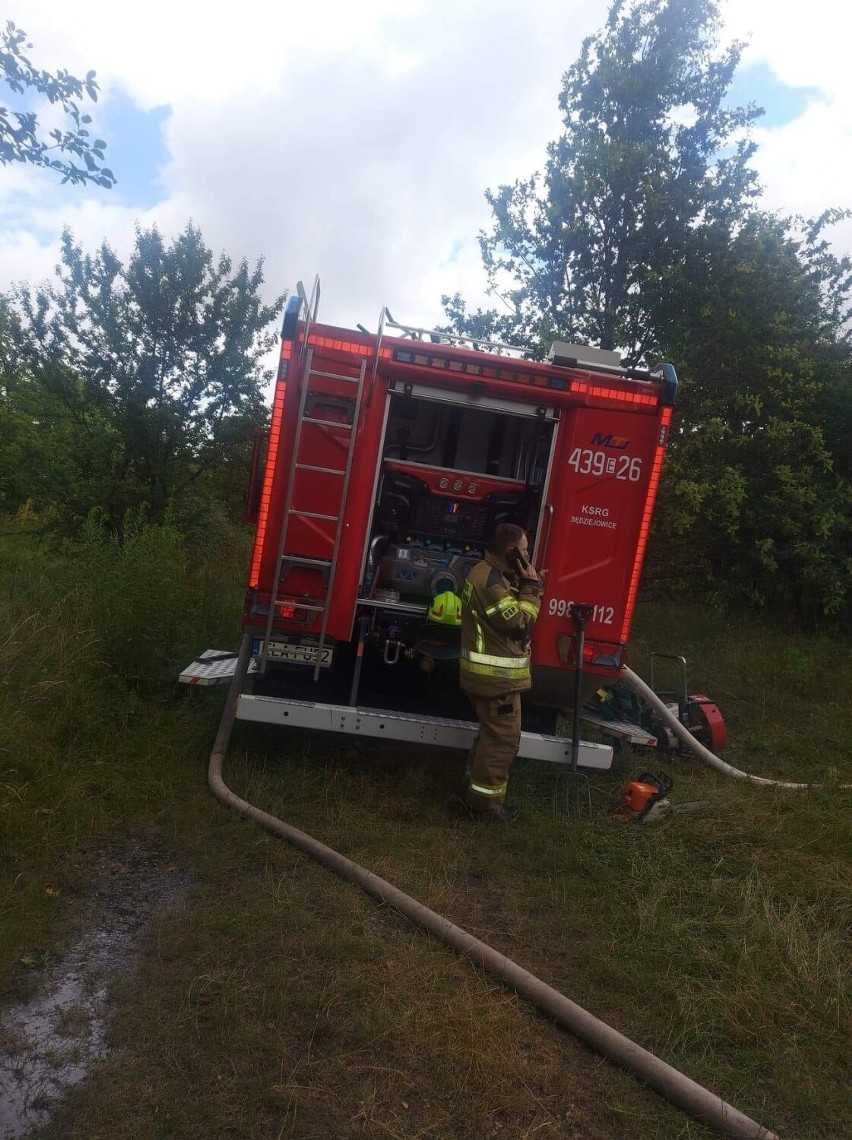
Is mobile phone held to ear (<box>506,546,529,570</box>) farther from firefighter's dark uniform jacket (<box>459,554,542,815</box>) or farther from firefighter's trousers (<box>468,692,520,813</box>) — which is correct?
firefighter's trousers (<box>468,692,520,813</box>)

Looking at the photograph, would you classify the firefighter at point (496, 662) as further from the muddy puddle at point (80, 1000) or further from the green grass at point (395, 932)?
the muddy puddle at point (80, 1000)

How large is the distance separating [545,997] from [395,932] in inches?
30.1

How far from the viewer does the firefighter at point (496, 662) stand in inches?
194

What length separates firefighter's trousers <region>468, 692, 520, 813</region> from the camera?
4.96m

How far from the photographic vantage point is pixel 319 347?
509cm

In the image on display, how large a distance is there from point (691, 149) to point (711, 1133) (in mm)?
13429

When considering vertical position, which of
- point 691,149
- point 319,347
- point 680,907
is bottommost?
point 680,907

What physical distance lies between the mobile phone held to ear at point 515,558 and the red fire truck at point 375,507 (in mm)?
477

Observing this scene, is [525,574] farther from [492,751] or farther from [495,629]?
[492,751]

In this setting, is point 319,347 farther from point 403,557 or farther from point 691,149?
point 691,149

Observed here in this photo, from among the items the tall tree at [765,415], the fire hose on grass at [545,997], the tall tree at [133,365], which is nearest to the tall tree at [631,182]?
the tall tree at [765,415]

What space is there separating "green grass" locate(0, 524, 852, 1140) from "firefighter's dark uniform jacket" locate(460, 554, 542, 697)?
0.89m

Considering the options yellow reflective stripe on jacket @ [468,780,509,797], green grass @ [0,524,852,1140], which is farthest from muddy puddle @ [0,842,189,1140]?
yellow reflective stripe on jacket @ [468,780,509,797]

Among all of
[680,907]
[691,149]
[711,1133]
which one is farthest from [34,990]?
[691,149]
